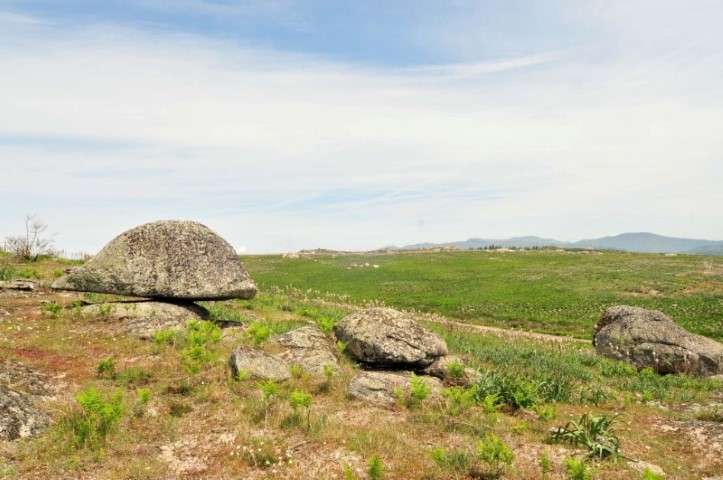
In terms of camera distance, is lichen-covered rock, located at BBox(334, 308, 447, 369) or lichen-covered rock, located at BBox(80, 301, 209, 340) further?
lichen-covered rock, located at BBox(80, 301, 209, 340)

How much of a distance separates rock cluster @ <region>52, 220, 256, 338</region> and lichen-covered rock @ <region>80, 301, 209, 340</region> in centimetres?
3

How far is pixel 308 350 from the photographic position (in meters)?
17.8

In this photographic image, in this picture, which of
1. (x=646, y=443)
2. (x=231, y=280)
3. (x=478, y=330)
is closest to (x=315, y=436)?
(x=646, y=443)

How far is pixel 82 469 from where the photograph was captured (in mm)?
9375

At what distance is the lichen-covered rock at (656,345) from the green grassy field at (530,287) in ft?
33.8

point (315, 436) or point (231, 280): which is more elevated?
point (231, 280)

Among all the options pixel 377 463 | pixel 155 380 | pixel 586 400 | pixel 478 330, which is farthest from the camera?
pixel 478 330

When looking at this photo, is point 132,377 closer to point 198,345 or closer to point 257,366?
point 198,345

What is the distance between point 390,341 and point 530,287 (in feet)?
156

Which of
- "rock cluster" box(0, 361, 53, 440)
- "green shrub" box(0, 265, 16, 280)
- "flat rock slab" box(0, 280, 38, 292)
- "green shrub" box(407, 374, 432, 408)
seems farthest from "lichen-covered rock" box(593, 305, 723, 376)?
"green shrub" box(0, 265, 16, 280)

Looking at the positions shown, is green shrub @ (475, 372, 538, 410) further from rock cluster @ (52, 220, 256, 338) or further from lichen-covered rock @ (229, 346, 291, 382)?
rock cluster @ (52, 220, 256, 338)

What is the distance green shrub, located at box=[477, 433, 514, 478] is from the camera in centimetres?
981

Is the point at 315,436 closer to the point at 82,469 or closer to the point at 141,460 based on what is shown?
the point at 141,460

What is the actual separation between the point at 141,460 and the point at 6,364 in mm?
6576
